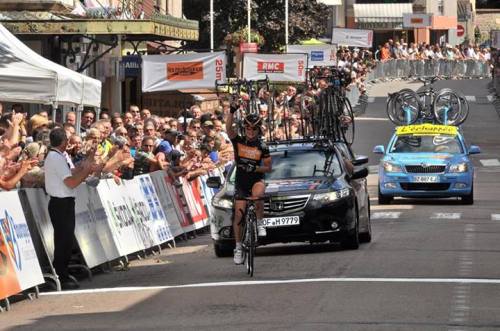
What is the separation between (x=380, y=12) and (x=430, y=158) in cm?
8643

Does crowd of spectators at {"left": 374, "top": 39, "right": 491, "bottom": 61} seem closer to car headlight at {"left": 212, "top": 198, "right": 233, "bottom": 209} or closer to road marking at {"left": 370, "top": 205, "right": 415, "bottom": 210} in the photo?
road marking at {"left": 370, "top": 205, "right": 415, "bottom": 210}

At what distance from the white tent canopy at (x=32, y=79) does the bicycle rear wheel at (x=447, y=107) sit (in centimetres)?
2075

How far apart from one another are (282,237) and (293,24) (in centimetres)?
6459

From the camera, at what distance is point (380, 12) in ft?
388

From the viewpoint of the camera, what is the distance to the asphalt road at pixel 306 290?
552 inches

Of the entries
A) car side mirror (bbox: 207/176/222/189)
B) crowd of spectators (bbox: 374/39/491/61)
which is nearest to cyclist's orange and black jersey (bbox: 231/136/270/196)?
car side mirror (bbox: 207/176/222/189)

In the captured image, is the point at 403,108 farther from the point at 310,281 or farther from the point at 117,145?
the point at 310,281

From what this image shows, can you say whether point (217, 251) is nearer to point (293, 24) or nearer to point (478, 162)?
point (478, 162)

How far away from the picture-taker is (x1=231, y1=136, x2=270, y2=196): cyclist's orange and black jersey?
19016mm

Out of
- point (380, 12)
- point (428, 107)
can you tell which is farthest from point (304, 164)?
point (380, 12)

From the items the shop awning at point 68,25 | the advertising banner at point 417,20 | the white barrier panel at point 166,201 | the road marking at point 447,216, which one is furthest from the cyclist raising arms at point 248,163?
the advertising banner at point 417,20

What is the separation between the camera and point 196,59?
33.2 metres

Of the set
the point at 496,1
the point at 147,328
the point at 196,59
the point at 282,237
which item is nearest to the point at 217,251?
the point at 282,237

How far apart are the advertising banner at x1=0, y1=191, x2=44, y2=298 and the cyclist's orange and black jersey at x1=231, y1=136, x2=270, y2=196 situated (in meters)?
2.98
